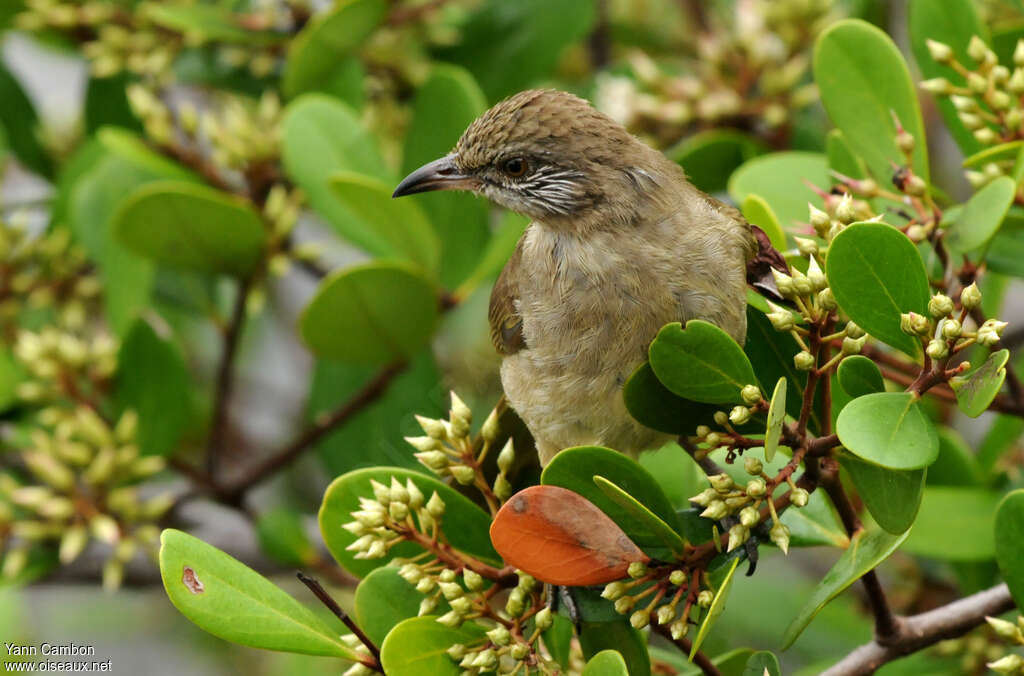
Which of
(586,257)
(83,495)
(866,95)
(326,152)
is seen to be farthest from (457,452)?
(83,495)

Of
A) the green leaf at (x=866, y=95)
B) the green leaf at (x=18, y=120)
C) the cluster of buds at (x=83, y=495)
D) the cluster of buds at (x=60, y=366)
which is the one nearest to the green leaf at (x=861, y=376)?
the green leaf at (x=866, y=95)

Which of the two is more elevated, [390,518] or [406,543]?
[390,518]

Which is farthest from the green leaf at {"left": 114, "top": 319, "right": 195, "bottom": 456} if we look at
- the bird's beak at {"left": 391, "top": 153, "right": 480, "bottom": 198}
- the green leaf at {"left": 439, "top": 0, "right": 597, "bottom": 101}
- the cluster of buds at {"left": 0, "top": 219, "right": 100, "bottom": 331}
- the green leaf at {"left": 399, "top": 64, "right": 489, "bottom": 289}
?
Answer: the green leaf at {"left": 439, "top": 0, "right": 597, "bottom": 101}

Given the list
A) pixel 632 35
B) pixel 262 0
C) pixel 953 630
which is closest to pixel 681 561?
pixel 953 630

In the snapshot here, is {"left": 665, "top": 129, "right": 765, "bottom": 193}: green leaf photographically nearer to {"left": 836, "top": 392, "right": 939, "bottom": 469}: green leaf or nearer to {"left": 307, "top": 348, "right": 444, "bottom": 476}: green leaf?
{"left": 307, "top": 348, "right": 444, "bottom": 476}: green leaf

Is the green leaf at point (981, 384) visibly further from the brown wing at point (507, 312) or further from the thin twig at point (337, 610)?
the brown wing at point (507, 312)

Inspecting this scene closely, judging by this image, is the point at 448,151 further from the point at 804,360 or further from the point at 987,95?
the point at 804,360

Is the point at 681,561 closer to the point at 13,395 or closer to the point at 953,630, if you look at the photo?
the point at 953,630
